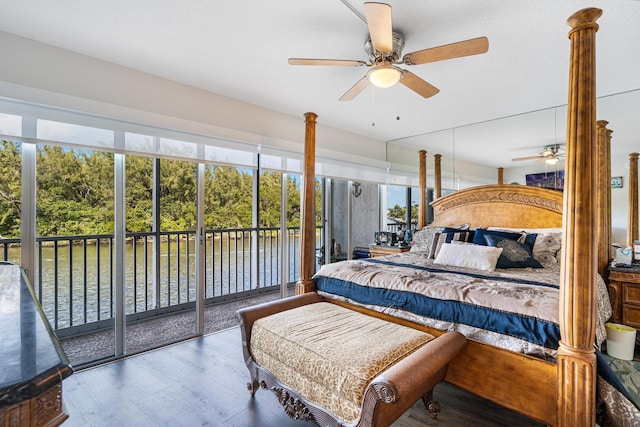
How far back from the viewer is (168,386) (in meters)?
2.26

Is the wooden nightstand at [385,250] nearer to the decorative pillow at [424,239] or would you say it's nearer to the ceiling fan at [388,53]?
the decorative pillow at [424,239]

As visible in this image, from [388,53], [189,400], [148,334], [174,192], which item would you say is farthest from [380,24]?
[148,334]

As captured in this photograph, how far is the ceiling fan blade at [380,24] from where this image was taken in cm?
152

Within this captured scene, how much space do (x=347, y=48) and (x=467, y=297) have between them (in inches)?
77.6

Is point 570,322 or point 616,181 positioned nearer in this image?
point 570,322

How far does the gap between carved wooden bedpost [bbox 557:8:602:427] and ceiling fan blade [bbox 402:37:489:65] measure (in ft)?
1.26

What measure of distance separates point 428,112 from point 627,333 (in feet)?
8.93

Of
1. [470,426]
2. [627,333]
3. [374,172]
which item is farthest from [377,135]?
[470,426]

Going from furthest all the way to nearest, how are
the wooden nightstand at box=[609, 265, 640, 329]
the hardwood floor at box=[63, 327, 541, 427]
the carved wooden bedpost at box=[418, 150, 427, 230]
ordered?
the carved wooden bedpost at box=[418, 150, 427, 230]
the wooden nightstand at box=[609, 265, 640, 329]
the hardwood floor at box=[63, 327, 541, 427]

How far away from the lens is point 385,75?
2.06m

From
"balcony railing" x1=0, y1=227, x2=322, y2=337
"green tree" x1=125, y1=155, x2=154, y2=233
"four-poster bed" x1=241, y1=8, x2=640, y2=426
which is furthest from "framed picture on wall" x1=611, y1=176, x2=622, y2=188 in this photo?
"green tree" x1=125, y1=155, x2=154, y2=233

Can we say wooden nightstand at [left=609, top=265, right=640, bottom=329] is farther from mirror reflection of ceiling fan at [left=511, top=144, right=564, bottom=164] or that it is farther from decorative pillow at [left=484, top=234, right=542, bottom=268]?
mirror reflection of ceiling fan at [left=511, top=144, right=564, bottom=164]

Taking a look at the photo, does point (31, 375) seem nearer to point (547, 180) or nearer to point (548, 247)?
point (548, 247)

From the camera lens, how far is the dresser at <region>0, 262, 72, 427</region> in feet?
2.07
